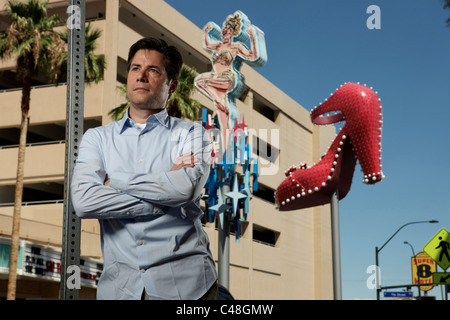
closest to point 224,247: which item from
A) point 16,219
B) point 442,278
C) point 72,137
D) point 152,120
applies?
point 442,278

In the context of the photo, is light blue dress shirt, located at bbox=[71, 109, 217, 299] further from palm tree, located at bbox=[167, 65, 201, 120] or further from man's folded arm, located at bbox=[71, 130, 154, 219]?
palm tree, located at bbox=[167, 65, 201, 120]

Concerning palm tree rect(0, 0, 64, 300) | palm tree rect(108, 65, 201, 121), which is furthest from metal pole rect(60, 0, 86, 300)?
palm tree rect(0, 0, 64, 300)

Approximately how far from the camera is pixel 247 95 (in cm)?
4925

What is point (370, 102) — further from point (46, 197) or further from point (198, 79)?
point (46, 197)

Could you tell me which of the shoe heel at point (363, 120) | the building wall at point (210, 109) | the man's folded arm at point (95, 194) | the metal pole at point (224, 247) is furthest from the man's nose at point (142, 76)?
the building wall at point (210, 109)

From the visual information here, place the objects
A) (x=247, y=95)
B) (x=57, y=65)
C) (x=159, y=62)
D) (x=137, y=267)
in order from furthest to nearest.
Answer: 1. (x=247, y=95)
2. (x=57, y=65)
3. (x=159, y=62)
4. (x=137, y=267)

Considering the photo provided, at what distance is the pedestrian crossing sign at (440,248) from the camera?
65.9ft

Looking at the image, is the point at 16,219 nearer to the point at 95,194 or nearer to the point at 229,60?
the point at 229,60

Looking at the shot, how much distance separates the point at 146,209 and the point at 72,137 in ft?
1.90

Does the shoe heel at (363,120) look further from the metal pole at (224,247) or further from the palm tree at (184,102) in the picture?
the palm tree at (184,102)

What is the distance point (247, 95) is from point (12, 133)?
18.8 meters

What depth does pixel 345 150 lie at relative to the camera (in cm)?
1612

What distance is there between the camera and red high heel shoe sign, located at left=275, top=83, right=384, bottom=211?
15273mm
